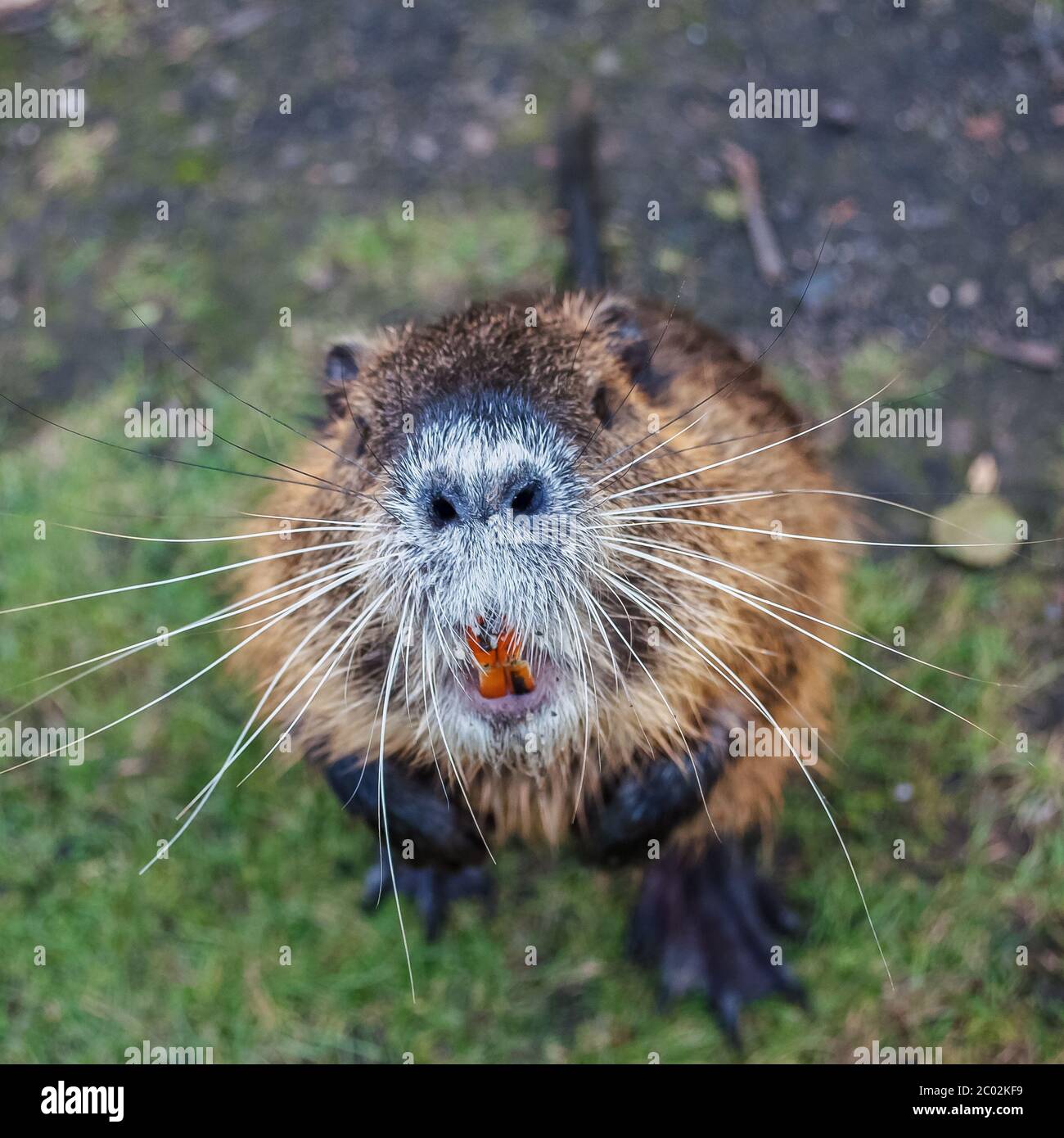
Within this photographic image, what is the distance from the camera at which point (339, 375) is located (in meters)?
2.45

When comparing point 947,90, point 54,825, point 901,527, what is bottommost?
point 54,825

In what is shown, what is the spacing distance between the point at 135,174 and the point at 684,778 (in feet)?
10.6

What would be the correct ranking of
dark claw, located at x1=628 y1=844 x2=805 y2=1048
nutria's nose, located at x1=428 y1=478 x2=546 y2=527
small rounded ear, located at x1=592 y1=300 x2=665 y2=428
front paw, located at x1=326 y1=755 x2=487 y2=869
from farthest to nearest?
dark claw, located at x1=628 y1=844 x2=805 y2=1048, front paw, located at x1=326 y1=755 x2=487 y2=869, small rounded ear, located at x1=592 y1=300 x2=665 y2=428, nutria's nose, located at x1=428 y1=478 x2=546 y2=527

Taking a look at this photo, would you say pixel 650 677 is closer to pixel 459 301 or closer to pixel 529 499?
pixel 529 499

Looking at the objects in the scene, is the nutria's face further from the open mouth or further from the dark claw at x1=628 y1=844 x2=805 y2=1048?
the dark claw at x1=628 y1=844 x2=805 y2=1048

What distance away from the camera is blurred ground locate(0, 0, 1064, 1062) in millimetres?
3186

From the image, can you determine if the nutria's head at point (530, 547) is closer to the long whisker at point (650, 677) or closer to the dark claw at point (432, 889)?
the long whisker at point (650, 677)

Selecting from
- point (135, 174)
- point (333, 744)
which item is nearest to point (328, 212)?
point (135, 174)

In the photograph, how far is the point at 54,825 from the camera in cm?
343

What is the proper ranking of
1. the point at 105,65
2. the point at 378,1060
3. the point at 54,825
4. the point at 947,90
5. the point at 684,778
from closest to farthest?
the point at 684,778 < the point at 378,1060 < the point at 54,825 < the point at 947,90 < the point at 105,65

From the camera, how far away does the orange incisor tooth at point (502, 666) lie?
1984 mm

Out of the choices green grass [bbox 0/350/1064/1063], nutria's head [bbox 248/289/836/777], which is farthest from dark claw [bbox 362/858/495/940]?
nutria's head [bbox 248/289/836/777]

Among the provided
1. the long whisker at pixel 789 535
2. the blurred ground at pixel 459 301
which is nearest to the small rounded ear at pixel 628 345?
the long whisker at pixel 789 535
